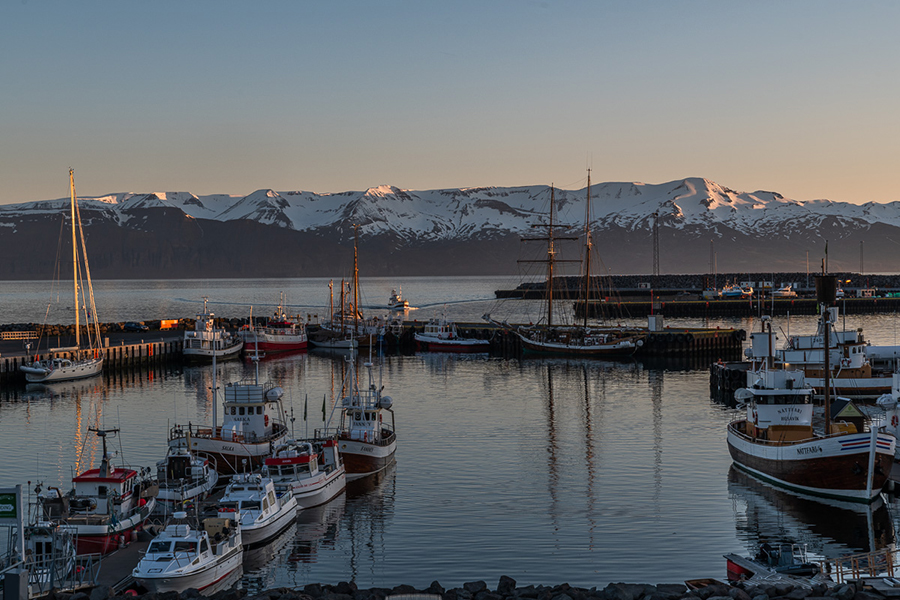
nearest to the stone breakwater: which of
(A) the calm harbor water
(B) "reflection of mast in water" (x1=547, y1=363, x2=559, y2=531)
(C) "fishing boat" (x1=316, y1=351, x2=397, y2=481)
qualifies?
(A) the calm harbor water

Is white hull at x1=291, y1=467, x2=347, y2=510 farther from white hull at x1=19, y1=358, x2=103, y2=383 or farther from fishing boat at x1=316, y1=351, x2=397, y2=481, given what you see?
white hull at x1=19, y1=358, x2=103, y2=383

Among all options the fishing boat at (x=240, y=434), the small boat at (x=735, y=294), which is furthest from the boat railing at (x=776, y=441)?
the small boat at (x=735, y=294)

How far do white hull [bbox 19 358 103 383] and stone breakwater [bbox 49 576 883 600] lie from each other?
173 ft

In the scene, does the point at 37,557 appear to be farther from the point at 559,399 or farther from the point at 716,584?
the point at 559,399

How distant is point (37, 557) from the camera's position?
2419 cm

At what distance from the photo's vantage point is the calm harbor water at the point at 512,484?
91.1ft

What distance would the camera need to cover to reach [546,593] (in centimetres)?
2181

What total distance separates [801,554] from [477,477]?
576 inches

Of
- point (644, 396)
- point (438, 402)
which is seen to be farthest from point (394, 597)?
point (644, 396)

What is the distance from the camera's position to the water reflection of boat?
2881cm

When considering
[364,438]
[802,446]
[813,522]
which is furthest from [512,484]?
[813,522]

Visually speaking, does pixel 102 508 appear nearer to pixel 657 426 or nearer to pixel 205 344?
pixel 657 426

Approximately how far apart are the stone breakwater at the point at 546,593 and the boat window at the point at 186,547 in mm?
1506

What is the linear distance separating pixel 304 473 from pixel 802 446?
18.1 meters
